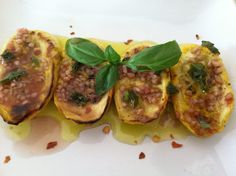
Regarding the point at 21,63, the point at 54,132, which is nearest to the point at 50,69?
the point at 21,63

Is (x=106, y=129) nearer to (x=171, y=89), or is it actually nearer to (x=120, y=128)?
(x=120, y=128)

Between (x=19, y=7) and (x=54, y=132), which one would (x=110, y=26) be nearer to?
(x=19, y=7)

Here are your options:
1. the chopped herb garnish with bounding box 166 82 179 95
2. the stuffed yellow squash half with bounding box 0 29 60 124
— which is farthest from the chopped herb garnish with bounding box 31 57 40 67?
the chopped herb garnish with bounding box 166 82 179 95

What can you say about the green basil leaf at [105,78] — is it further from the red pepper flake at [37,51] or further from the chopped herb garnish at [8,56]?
the chopped herb garnish at [8,56]

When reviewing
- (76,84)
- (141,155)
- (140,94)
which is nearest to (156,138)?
(141,155)

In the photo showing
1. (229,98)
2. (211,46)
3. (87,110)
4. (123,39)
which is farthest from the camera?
(123,39)

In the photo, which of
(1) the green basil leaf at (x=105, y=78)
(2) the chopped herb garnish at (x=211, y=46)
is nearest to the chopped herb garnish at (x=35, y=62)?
(1) the green basil leaf at (x=105, y=78)

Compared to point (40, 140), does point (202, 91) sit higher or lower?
higher
